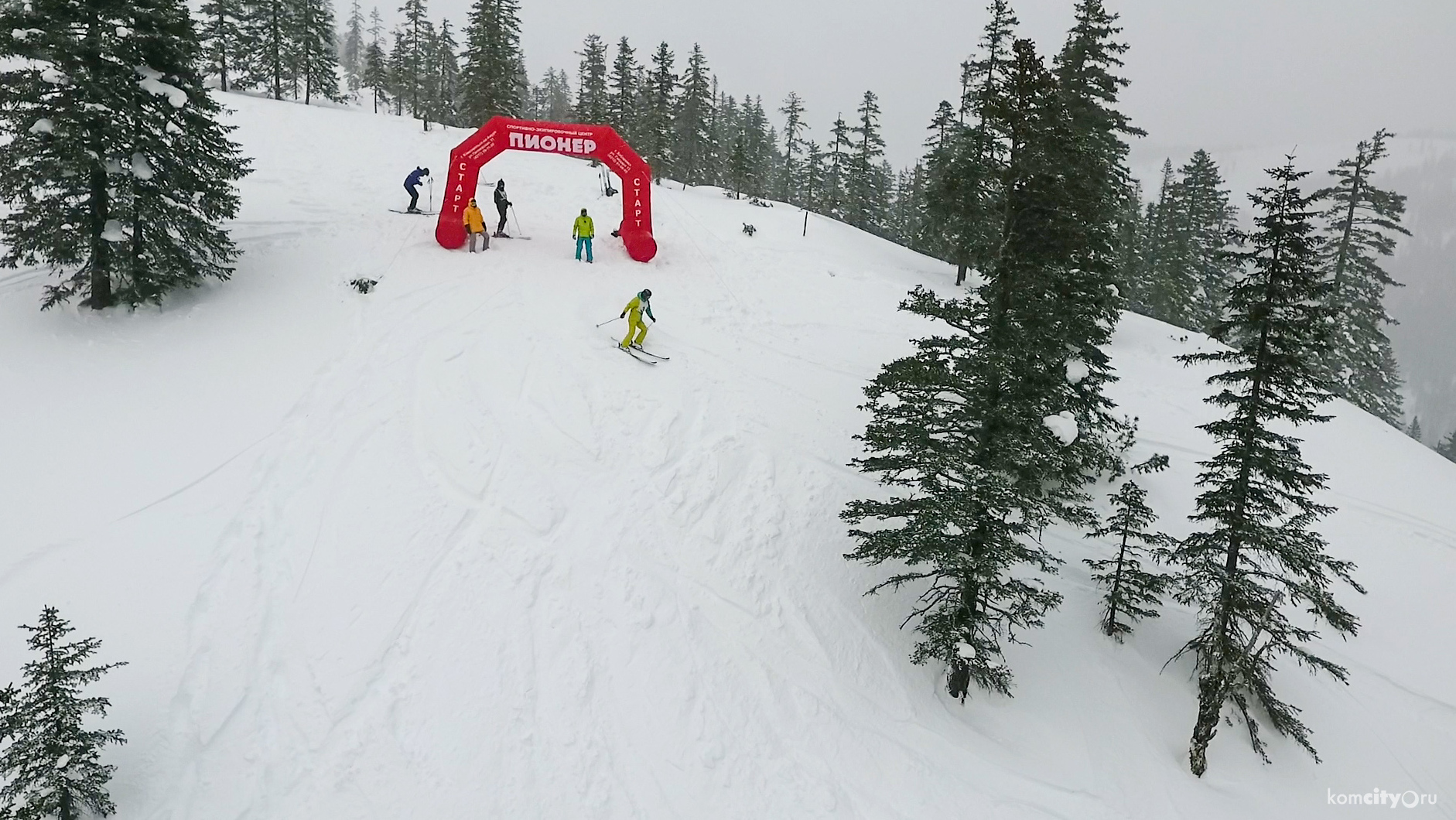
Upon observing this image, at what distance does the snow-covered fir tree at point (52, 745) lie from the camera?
5125 mm

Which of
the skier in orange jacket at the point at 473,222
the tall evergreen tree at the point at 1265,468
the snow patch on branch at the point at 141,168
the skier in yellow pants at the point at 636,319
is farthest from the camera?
the skier in orange jacket at the point at 473,222

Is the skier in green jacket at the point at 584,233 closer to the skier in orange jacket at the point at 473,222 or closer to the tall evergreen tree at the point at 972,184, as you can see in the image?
the skier in orange jacket at the point at 473,222

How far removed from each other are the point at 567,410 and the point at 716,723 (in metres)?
6.48

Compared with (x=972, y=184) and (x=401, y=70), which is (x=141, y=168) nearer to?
(x=972, y=184)

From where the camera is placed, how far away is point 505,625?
A: 8250 mm

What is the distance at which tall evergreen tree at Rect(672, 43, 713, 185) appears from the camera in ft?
144

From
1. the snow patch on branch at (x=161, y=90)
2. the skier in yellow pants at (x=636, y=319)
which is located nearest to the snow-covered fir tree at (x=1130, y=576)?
the skier in yellow pants at (x=636, y=319)

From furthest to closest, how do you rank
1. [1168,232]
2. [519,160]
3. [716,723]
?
[1168,232] < [519,160] < [716,723]

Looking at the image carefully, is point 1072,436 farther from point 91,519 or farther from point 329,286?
point 329,286

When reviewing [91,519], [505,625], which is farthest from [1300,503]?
[91,519]

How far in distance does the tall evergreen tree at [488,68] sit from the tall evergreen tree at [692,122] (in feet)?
33.3

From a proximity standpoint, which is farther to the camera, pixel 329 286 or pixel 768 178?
pixel 768 178

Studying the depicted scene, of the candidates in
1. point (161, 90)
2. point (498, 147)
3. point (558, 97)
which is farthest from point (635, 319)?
point (558, 97)

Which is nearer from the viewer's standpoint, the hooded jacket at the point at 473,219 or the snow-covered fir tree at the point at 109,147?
the snow-covered fir tree at the point at 109,147
